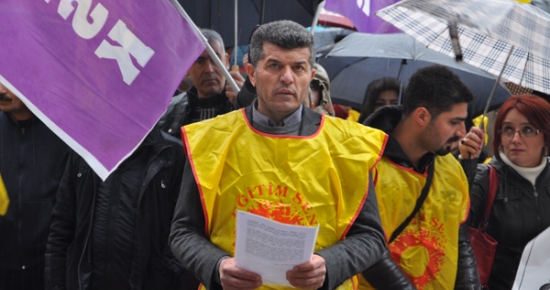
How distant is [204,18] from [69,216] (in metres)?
2.09

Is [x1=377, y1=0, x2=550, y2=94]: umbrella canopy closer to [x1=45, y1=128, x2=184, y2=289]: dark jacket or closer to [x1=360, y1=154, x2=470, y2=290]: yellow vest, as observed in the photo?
[x1=360, y1=154, x2=470, y2=290]: yellow vest

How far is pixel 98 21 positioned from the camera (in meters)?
4.08

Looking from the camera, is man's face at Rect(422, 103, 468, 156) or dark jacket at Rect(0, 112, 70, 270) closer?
man's face at Rect(422, 103, 468, 156)

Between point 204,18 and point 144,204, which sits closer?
point 144,204

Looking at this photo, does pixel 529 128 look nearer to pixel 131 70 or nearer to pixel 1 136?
pixel 131 70

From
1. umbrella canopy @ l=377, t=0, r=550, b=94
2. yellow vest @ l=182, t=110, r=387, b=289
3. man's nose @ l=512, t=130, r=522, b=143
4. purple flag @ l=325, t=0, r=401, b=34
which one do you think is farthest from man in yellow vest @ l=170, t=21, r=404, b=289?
purple flag @ l=325, t=0, r=401, b=34

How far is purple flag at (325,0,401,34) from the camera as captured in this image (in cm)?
596

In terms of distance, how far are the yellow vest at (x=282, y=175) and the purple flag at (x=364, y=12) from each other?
2.49 meters

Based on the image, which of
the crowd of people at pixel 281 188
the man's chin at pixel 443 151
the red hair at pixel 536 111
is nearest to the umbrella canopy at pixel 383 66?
the crowd of people at pixel 281 188

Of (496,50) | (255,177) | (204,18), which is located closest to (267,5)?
(204,18)

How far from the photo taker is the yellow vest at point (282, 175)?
11.4 feet

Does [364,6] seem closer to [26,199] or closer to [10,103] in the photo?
[10,103]

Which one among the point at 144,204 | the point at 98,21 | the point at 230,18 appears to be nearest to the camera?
the point at 98,21

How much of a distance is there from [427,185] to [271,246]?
171 cm
